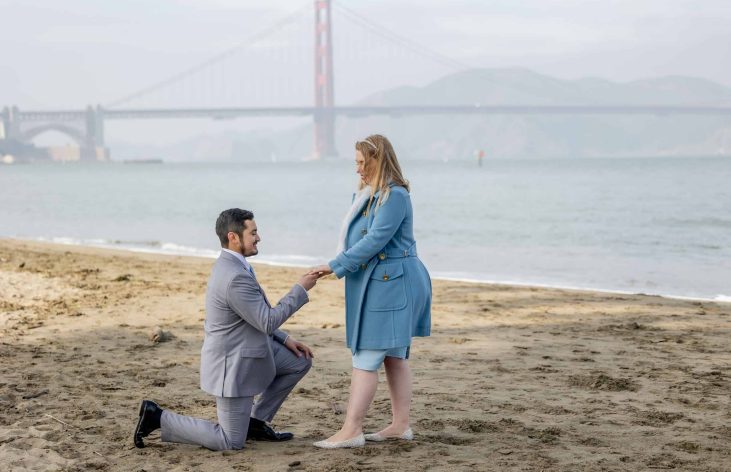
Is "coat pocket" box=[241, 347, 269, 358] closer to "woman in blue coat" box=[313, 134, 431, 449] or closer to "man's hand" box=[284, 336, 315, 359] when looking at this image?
"man's hand" box=[284, 336, 315, 359]

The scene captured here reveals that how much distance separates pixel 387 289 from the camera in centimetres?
402

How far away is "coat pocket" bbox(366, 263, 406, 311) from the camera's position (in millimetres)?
4020

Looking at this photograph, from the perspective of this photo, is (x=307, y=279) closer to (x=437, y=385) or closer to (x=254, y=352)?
(x=254, y=352)

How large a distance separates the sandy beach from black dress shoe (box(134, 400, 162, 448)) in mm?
67

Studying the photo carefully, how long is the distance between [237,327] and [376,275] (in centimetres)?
60

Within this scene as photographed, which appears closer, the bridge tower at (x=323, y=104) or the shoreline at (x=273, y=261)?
the shoreline at (x=273, y=261)

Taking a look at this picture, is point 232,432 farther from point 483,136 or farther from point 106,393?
point 483,136

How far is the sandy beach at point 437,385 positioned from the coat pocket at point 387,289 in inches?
24.5

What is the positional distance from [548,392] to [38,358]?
A: 3028mm

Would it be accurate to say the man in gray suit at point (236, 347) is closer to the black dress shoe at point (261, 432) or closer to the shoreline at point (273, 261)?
the black dress shoe at point (261, 432)

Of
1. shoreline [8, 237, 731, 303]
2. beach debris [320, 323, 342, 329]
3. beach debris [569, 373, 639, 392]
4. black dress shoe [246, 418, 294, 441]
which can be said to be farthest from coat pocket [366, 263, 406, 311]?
shoreline [8, 237, 731, 303]

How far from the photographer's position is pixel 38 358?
19.6 ft

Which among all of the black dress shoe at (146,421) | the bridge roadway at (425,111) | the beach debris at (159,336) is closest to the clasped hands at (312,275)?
the black dress shoe at (146,421)

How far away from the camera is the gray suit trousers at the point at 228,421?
409 cm
